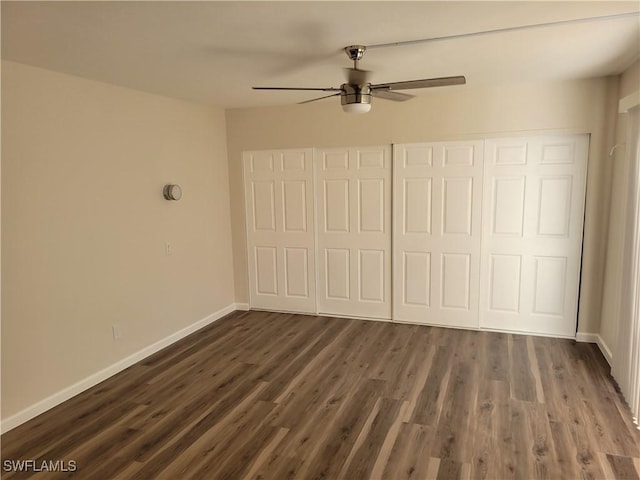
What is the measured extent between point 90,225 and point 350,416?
261 centimetres

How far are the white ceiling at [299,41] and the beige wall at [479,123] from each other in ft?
0.90

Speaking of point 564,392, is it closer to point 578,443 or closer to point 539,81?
point 578,443

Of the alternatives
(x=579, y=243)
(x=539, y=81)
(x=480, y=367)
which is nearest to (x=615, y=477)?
(x=480, y=367)

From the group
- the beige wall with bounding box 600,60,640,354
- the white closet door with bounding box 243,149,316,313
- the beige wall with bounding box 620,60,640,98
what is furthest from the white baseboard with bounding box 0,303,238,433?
the beige wall with bounding box 620,60,640,98

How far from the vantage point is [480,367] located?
384cm

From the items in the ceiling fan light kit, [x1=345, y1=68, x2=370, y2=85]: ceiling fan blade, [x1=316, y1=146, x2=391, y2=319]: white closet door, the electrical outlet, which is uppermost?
[x1=345, y1=68, x2=370, y2=85]: ceiling fan blade

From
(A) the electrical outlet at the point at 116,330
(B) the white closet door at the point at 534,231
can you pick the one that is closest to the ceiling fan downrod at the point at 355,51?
(B) the white closet door at the point at 534,231

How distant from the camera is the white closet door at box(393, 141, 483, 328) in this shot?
4.61 metres

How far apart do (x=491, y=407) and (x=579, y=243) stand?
210 centimetres

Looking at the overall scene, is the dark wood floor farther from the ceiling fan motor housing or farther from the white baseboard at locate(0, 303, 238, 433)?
the ceiling fan motor housing

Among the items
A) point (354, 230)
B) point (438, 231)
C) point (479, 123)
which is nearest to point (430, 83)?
point (479, 123)

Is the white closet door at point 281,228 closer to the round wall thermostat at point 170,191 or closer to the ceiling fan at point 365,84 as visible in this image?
the round wall thermostat at point 170,191

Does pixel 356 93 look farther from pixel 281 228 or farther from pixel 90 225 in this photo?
pixel 281 228

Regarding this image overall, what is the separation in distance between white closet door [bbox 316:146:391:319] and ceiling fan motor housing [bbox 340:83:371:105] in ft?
6.29
